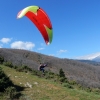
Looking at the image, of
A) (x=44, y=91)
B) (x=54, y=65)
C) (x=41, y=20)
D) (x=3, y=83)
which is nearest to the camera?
(x=41, y=20)

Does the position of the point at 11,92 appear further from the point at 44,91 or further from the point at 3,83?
the point at 44,91

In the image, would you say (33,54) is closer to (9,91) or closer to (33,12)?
(9,91)

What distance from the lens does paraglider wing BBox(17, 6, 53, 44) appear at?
12.9 metres

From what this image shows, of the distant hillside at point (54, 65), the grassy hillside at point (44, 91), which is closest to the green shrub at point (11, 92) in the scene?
the grassy hillside at point (44, 91)

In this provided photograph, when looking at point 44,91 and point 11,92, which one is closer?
point 11,92

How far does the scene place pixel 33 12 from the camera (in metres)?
13.0

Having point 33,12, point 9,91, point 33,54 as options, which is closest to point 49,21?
point 33,12

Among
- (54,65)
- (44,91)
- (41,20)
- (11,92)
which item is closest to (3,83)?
(11,92)

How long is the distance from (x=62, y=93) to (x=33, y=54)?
7760 cm

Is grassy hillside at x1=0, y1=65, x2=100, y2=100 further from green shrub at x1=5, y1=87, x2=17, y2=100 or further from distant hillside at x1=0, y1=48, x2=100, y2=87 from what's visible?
distant hillside at x1=0, y1=48, x2=100, y2=87

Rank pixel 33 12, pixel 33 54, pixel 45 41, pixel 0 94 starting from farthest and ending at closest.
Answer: pixel 33 54, pixel 0 94, pixel 45 41, pixel 33 12

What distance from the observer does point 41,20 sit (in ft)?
43.6

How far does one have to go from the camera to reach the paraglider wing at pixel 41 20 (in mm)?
12936

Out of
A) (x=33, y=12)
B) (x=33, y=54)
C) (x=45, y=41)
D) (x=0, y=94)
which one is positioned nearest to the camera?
(x=33, y=12)
